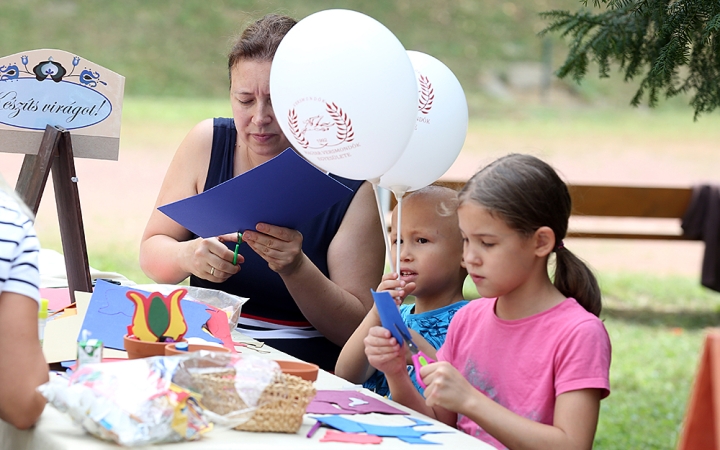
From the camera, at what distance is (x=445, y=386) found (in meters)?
1.51

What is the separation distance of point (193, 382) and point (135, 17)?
1505cm

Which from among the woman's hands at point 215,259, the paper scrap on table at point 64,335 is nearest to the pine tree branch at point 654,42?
the woman's hands at point 215,259

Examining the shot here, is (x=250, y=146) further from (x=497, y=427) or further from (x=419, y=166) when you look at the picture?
(x=497, y=427)

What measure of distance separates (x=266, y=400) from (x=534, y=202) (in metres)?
0.67

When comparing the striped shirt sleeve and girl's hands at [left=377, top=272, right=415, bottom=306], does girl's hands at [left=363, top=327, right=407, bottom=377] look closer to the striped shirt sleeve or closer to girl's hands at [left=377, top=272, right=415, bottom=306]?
girl's hands at [left=377, top=272, right=415, bottom=306]

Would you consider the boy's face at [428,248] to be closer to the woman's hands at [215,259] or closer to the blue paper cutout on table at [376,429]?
the woman's hands at [215,259]

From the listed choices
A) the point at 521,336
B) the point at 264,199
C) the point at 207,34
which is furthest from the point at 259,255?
the point at 207,34

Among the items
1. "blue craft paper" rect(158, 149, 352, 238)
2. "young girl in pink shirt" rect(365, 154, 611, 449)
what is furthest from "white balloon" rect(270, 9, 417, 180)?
"young girl in pink shirt" rect(365, 154, 611, 449)

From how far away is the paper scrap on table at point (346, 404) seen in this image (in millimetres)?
1518

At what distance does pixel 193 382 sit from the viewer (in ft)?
4.37

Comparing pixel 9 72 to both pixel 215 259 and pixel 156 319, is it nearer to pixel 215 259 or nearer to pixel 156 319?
pixel 215 259

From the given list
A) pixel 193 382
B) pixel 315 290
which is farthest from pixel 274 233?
pixel 193 382

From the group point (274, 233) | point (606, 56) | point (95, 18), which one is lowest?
point (274, 233)

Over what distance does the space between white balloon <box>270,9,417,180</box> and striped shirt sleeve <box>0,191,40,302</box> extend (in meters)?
0.60
